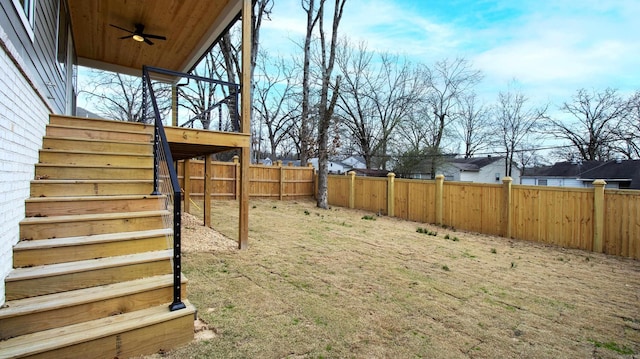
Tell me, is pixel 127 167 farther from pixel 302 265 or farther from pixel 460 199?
pixel 460 199

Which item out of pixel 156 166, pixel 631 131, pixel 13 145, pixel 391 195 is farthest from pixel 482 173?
pixel 13 145

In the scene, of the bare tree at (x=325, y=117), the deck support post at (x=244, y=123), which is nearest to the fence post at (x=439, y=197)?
the bare tree at (x=325, y=117)

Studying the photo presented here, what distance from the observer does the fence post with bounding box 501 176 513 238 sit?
24.8 feet

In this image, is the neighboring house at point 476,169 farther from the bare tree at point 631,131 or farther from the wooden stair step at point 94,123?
the wooden stair step at point 94,123

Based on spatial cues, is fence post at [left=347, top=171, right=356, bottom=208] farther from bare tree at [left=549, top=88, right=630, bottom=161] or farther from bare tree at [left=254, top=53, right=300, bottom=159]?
bare tree at [left=549, top=88, right=630, bottom=161]

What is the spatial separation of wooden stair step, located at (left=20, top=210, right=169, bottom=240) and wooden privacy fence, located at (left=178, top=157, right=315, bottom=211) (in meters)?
8.43

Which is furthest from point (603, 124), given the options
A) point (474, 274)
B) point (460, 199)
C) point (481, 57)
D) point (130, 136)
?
point (130, 136)

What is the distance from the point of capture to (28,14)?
9.55ft

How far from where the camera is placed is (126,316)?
7.57 feet

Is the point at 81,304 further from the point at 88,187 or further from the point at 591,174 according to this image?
the point at 591,174

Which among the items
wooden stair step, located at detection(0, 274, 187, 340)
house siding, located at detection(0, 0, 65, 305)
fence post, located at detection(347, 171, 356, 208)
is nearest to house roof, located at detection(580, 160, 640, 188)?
fence post, located at detection(347, 171, 356, 208)

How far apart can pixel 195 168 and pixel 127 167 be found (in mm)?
9012

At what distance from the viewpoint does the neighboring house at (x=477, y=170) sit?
24281 millimetres

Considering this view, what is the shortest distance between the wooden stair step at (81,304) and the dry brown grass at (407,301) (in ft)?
1.61
